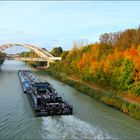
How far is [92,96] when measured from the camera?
34.4m

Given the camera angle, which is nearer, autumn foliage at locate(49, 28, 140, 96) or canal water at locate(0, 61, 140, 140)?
canal water at locate(0, 61, 140, 140)

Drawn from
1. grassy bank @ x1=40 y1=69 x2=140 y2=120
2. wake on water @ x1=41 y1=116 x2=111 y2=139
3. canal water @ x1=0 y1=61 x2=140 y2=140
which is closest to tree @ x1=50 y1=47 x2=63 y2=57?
grassy bank @ x1=40 y1=69 x2=140 y2=120

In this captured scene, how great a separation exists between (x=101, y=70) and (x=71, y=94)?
207 inches

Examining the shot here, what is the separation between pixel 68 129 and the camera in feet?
69.0

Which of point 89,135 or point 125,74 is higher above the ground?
point 125,74

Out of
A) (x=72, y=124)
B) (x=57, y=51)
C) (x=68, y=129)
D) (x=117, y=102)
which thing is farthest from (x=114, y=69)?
(x=57, y=51)

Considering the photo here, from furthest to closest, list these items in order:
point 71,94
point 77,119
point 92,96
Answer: point 71,94
point 92,96
point 77,119

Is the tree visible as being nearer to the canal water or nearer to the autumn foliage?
the autumn foliage

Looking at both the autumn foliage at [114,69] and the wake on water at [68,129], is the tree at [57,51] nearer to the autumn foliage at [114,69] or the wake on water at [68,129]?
the autumn foliage at [114,69]

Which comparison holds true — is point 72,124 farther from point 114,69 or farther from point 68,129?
point 114,69

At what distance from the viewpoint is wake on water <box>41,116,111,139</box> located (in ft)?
64.8

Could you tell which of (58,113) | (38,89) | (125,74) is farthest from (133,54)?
(58,113)

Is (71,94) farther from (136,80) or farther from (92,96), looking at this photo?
(136,80)

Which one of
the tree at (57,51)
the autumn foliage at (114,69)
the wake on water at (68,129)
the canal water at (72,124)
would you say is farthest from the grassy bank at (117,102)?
the tree at (57,51)
